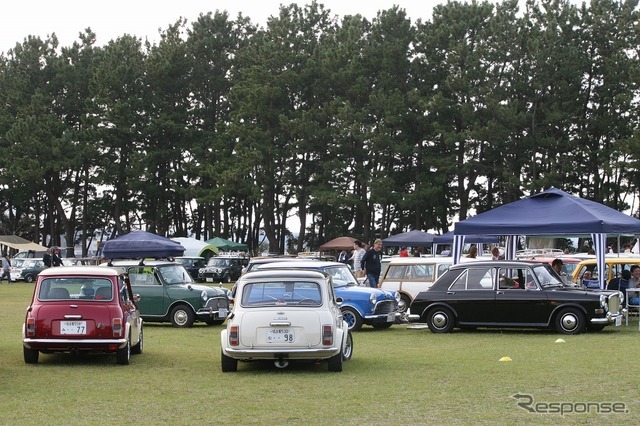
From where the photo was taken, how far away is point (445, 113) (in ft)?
212

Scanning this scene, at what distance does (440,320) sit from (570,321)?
2.74 meters

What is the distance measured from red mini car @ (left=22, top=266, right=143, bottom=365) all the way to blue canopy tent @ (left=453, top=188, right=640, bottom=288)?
12059mm

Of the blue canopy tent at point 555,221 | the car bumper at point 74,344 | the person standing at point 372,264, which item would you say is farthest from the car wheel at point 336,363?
the person standing at point 372,264

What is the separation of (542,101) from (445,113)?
6.03 m

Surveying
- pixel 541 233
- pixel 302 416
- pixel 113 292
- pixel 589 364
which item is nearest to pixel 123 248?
pixel 541 233

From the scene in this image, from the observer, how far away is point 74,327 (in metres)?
15.7

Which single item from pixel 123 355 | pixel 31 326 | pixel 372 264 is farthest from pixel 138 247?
pixel 31 326

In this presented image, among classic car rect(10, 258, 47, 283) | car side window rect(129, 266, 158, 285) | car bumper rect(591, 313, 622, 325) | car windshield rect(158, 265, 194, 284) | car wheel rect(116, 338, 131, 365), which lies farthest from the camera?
classic car rect(10, 258, 47, 283)

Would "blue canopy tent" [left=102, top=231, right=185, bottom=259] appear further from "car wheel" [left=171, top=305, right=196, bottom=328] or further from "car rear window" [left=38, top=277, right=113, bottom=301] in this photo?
"car rear window" [left=38, top=277, right=113, bottom=301]

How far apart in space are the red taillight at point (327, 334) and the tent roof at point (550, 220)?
11.9m

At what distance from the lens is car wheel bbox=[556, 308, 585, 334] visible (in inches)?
840

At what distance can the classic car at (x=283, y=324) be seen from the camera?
14.5m

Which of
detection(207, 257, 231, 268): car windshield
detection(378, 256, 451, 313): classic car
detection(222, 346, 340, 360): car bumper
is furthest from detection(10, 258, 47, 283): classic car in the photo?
detection(222, 346, 340, 360): car bumper

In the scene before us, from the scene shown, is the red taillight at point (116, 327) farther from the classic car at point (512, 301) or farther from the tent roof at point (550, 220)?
the tent roof at point (550, 220)
